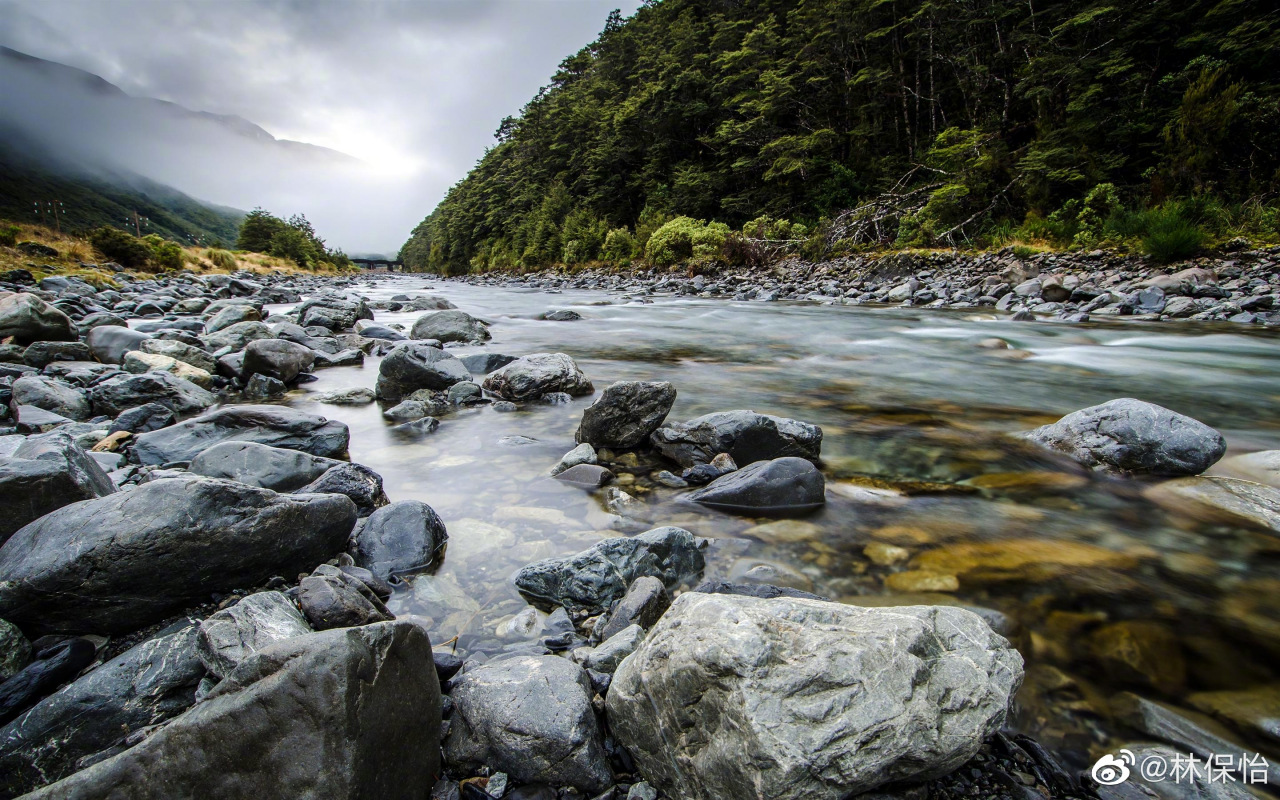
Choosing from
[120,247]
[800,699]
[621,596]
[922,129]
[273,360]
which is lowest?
[621,596]

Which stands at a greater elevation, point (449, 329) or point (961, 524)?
point (449, 329)

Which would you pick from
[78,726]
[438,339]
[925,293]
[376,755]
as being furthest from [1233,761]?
[925,293]

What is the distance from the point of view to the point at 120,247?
23.2 metres

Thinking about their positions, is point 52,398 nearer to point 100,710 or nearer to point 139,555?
point 139,555

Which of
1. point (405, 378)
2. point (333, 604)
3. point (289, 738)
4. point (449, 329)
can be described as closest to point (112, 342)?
point (405, 378)

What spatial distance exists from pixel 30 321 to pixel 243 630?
782cm

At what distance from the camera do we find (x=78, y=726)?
4.81ft

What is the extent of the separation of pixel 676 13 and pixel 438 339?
130 ft

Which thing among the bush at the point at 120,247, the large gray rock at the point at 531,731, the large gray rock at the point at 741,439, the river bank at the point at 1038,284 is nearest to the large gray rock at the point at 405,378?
the large gray rock at the point at 741,439

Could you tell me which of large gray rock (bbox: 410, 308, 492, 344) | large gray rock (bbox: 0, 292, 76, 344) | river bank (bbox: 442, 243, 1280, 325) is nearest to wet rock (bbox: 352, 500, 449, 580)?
large gray rock (bbox: 0, 292, 76, 344)

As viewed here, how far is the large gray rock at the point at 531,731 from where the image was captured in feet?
4.77

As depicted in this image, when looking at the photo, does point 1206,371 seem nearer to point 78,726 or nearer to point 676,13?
point 78,726

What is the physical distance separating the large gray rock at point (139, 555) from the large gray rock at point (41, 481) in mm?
177

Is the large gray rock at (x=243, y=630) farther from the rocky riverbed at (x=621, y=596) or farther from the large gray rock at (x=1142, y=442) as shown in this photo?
the large gray rock at (x=1142, y=442)
